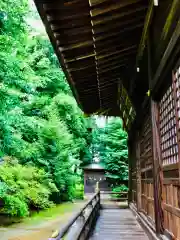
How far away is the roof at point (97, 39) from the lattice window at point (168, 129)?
144cm

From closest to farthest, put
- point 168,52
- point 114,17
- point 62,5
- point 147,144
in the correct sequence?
point 168,52
point 62,5
point 114,17
point 147,144

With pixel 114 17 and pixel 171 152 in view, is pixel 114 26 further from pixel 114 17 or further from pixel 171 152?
pixel 171 152

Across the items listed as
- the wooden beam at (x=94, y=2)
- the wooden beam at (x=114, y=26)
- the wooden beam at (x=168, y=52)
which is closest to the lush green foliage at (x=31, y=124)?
the wooden beam at (x=114, y=26)

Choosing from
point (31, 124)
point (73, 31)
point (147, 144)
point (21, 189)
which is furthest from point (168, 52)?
point (21, 189)

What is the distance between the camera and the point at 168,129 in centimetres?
390

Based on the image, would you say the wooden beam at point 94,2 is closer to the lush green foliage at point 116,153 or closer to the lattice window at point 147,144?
the lattice window at point 147,144

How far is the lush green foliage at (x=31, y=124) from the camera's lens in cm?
800

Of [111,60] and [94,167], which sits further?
[94,167]

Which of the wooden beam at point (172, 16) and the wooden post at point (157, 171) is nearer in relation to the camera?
the wooden beam at point (172, 16)

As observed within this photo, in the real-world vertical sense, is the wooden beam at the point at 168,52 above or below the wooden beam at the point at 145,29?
below

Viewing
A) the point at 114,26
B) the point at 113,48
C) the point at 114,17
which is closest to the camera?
the point at 114,17

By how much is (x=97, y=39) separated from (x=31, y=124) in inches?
244

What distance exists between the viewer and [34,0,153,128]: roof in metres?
3.77

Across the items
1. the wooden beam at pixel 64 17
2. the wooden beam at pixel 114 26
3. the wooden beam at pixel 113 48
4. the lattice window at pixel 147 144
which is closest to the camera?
the wooden beam at pixel 64 17
